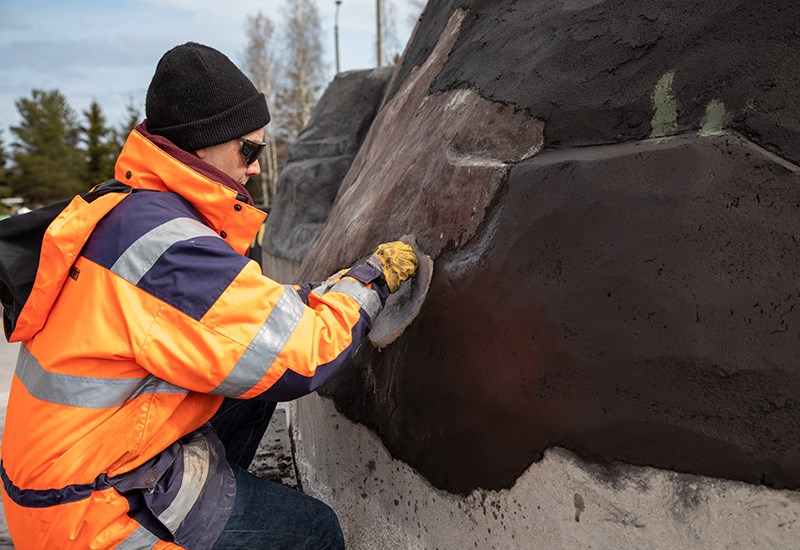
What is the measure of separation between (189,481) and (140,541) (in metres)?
0.16

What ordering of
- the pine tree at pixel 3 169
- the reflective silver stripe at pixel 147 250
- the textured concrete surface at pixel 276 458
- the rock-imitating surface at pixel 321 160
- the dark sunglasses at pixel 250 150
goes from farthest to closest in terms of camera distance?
the pine tree at pixel 3 169
the rock-imitating surface at pixel 321 160
the textured concrete surface at pixel 276 458
the dark sunglasses at pixel 250 150
the reflective silver stripe at pixel 147 250

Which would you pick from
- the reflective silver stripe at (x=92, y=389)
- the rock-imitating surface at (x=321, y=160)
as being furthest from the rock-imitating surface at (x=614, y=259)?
the rock-imitating surface at (x=321, y=160)

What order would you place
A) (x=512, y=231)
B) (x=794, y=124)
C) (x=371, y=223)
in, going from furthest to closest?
(x=371, y=223) → (x=512, y=231) → (x=794, y=124)

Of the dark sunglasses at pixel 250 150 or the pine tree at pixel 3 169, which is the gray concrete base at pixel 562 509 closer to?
the dark sunglasses at pixel 250 150

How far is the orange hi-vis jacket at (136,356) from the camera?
145 cm

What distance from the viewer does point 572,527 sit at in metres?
1.52

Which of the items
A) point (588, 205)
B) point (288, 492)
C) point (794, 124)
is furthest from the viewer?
point (288, 492)

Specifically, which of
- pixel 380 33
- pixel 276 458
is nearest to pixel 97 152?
pixel 380 33

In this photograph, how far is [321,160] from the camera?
6078 millimetres

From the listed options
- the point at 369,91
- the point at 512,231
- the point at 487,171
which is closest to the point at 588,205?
the point at 512,231

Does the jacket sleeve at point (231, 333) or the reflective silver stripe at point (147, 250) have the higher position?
the reflective silver stripe at point (147, 250)

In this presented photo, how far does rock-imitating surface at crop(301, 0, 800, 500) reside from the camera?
1.39 m

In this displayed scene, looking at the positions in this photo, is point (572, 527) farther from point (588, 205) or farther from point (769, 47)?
point (769, 47)

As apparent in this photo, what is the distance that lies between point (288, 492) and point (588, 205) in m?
1.03
